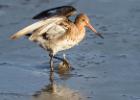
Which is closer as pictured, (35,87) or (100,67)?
(35,87)

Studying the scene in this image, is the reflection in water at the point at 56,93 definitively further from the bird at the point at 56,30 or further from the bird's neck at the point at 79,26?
the bird's neck at the point at 79,26

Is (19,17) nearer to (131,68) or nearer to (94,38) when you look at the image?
(94,38)

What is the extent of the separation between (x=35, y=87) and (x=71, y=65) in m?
1.23

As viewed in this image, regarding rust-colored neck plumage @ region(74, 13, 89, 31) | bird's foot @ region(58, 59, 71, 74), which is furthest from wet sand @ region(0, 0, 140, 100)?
rust-colored neck plumage @ region(74, 13, 89, 31)

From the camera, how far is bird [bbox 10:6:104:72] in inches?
408

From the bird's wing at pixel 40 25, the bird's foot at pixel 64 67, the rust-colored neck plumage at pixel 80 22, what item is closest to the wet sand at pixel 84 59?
the bird's foot at pixel 64 67

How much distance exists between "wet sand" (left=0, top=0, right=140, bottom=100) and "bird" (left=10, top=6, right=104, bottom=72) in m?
0.25

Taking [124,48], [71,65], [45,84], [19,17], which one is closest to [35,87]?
[45,84]

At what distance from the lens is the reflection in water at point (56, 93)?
9.03m

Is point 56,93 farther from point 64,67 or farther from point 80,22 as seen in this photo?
point 80,22

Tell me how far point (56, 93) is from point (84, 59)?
5.30ft

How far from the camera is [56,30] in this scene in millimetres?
10852

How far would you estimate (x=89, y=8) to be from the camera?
13.4 m

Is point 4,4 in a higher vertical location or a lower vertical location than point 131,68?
higher
